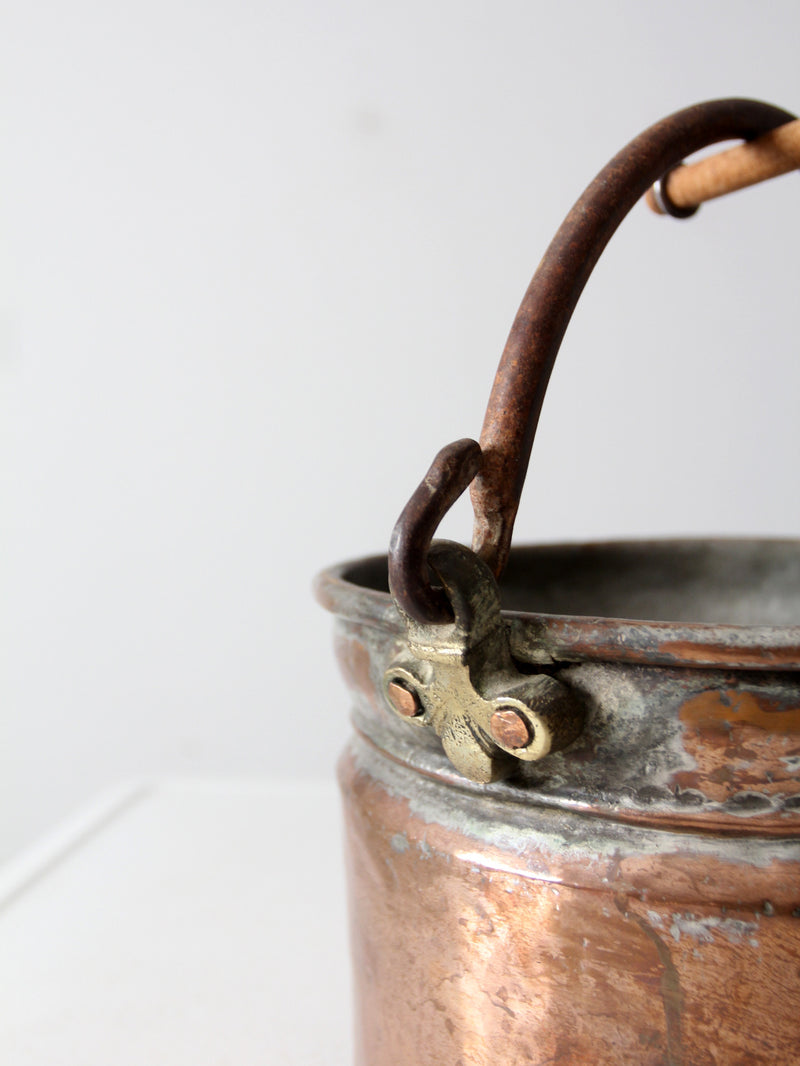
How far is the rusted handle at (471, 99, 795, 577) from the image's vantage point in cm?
54

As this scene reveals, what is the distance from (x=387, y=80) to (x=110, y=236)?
56cm

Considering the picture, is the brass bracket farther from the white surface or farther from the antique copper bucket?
the white surface

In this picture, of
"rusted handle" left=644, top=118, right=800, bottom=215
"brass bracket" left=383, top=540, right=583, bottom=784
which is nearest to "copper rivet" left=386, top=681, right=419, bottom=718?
"brass bracket" left=383, top=540, right=583, bottom=784

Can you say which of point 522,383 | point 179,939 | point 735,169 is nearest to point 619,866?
point 522,383

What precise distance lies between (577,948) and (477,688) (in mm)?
151

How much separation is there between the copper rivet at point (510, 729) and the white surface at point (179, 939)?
612 millimetres

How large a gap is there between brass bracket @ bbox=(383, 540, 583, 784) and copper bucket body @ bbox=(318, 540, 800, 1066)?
0.7 inches

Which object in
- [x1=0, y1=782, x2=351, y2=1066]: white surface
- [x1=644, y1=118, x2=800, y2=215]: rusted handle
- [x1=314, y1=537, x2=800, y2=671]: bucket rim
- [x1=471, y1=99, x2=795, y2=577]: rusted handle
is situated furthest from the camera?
[x1=0, y1=782, x2=351, y2=1066]: white surface

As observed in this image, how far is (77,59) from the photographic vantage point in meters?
1.68

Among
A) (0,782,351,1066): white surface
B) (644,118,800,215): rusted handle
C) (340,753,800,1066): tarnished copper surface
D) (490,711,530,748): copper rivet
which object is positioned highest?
(644,118,800,215): rusted handle

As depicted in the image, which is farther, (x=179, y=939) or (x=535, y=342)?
(x=179, y=939)

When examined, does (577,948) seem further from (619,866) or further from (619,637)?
(619,637)

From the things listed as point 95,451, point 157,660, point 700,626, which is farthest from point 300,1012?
point 95,451

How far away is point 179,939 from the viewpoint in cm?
115
